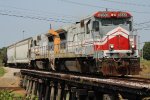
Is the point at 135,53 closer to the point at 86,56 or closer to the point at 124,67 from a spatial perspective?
the point at 124,67

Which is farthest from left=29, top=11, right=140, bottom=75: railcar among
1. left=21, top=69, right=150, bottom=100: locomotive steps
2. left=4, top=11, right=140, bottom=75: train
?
left=21, top=69, right=150, bottom=100: locomotive steps

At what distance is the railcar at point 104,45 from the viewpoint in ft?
57.1

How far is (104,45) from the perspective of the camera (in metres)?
18.1

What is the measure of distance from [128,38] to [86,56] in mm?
2461

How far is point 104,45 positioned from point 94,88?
3832 millimetres

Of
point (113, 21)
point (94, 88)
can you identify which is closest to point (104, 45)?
point (113, 21)

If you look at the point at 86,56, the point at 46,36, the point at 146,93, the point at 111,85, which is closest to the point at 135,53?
the point at 86,56

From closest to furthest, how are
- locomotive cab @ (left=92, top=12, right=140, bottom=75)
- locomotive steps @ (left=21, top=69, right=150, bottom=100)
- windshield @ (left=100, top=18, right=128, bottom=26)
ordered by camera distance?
locomotive steps @ (left=21, top=69, right=150, bottom=100) → locomotive cab @ (left=92, top=12, right=140, bottom=75) → windshield @ (left=100, top=18, right=128, bottom=26)

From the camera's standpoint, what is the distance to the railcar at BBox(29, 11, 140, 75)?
17406mm

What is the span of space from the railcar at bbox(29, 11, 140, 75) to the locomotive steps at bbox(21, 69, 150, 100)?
3.08 ft

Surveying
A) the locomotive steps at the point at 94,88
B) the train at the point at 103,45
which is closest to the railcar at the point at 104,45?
the train at the point at 103,45

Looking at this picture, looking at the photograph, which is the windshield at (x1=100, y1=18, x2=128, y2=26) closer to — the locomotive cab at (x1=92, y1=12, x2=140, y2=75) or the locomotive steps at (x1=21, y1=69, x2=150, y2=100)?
the locomotive cab at (x1=92, y1=12, x2=140, y2=75)

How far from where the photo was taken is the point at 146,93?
10.3m

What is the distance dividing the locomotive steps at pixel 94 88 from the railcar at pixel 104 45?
0.94 metres
